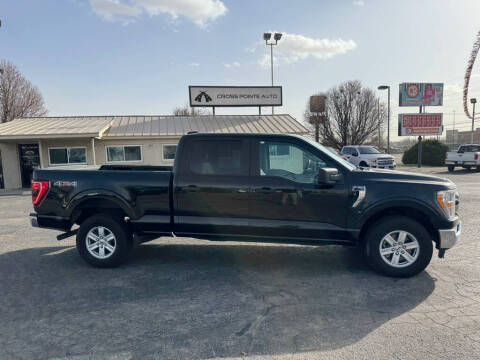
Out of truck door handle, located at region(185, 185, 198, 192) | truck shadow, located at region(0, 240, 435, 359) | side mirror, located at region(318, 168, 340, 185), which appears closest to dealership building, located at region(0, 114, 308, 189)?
truck shadow, located at region(0, 240, 435, 359)

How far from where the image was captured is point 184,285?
4098mm

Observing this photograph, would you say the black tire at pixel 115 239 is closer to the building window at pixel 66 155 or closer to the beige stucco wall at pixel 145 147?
the beige stucco wall at pixel 145 147

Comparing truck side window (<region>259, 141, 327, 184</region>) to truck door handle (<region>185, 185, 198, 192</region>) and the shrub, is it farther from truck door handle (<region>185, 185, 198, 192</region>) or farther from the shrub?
the shrub

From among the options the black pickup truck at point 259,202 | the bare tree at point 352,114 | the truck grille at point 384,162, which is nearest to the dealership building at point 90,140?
the truck grille at point 384,162

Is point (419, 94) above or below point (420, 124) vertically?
above

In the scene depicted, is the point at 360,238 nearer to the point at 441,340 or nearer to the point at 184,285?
the point at 441,340

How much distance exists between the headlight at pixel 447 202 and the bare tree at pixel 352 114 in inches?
1601

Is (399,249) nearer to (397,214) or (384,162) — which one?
(397,214)

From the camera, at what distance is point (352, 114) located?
42.2 meters

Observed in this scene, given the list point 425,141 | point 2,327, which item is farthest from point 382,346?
point 425,141

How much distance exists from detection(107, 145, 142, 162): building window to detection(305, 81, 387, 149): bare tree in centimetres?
3118

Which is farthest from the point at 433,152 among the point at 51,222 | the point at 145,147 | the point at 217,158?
the point at 51,222

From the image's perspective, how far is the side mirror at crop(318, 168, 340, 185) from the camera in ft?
13.1

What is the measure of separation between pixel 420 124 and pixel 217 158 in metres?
29.4
